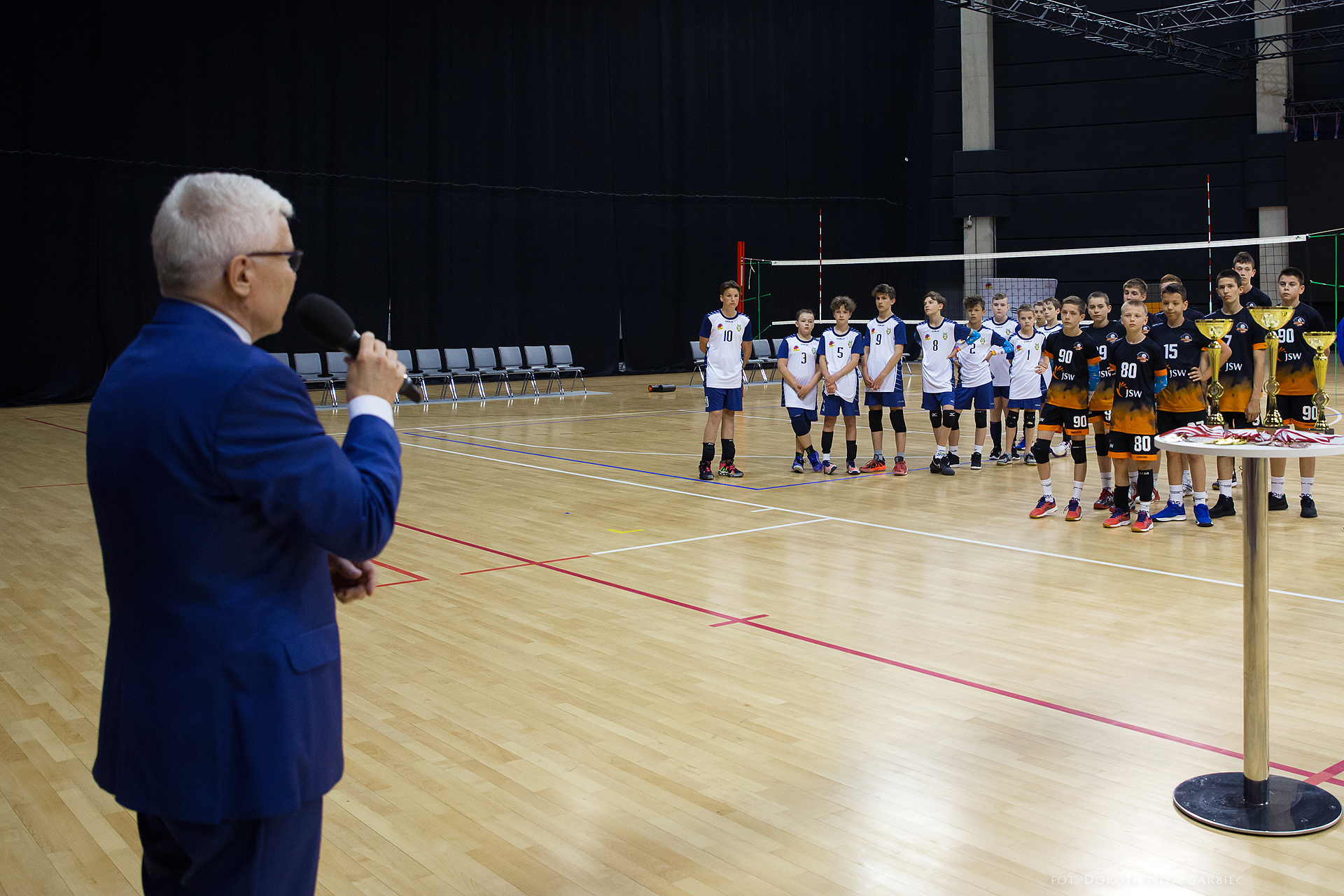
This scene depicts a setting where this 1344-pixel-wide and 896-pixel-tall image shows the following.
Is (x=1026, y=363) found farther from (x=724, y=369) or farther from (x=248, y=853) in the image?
(x=248, y=853)

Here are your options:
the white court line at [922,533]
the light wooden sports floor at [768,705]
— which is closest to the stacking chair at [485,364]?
the white court line at [922,533]

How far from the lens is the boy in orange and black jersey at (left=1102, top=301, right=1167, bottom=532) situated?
661 centimetres

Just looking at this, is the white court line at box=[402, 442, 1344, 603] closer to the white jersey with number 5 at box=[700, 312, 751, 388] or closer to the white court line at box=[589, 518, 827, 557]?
the white court line at box=[589, 518, 827, 557]

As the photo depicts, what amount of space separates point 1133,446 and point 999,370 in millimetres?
3384

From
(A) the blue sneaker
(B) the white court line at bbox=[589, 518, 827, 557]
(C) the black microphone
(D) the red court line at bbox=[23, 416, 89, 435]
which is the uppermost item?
(C) the black microphone

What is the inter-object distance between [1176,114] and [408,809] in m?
21.4

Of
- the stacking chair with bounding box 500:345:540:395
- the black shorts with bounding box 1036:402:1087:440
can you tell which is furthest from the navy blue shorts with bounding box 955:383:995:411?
the stacking chair with bounding box 500:345:540:395

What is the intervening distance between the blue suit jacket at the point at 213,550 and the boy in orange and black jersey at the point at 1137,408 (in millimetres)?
5892

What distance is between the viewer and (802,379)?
9.43 meters

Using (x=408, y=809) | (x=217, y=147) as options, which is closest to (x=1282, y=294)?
(x=408, y=809)

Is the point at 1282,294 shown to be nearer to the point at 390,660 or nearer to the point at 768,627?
the point at 768,627

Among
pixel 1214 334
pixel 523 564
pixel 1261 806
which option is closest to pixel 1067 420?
pixel 523 564

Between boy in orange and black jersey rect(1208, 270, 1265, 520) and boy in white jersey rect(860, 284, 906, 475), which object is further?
boy in white jersey rect(860, 284, 906, 475)

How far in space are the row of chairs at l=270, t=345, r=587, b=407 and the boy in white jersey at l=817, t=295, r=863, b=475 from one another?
8.30m
